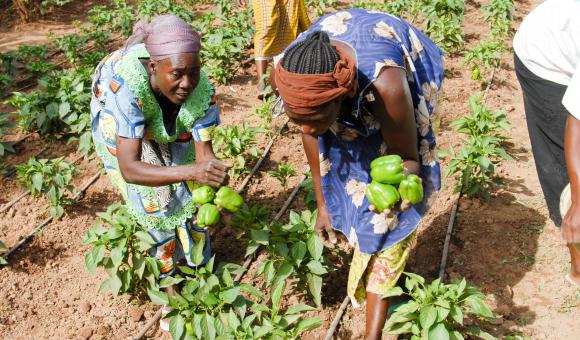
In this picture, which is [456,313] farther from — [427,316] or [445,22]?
[445,22]

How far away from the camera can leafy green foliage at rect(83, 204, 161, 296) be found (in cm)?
302

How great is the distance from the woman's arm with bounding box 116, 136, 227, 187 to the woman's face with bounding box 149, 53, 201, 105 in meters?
0.27

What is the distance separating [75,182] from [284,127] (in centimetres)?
179

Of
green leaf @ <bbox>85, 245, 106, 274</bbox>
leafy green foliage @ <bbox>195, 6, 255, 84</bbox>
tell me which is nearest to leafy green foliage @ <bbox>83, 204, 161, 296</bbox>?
green leaf @ <bbox>85, 245, 106, 274</bbox>

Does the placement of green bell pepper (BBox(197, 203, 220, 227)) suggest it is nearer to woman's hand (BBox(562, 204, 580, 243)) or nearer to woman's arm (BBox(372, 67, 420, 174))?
woman's arm (BBox(372, 67, 420, 174))

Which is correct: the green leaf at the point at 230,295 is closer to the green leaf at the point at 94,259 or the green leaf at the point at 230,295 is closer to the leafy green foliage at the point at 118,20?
the green leaf at the point at 94,259

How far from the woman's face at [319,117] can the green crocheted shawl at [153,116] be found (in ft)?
2.45

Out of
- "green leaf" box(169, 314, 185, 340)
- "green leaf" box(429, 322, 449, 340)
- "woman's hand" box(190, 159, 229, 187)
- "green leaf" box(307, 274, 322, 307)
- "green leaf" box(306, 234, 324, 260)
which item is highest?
"woman's hand" box(190, 159, 229, 187)

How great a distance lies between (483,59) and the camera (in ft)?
18.7

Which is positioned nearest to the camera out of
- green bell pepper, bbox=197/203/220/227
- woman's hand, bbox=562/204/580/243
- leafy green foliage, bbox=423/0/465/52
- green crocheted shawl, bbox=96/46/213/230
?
woman's hand, bbox=562/204/580/243

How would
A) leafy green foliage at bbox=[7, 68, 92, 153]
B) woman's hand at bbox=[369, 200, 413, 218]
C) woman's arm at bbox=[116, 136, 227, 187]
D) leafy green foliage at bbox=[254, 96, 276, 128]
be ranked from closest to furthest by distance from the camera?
woman's hand at bbox=[369, 200, 413, 218], woman's arm at bbox=[116, 136, 227, 187], leafy green foliage at bbox=[7, 68, 92, 153], leafy green foliage at bbox=[254, 96, 276, 128]

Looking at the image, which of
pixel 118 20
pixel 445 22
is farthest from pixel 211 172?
pixel 118 20

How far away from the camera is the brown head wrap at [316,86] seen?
→ 1946 mm

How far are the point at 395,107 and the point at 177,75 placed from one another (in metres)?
0.93
